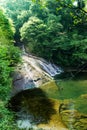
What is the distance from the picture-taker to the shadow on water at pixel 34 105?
15156 millimetres

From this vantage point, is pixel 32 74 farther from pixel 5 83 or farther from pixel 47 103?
pixel 5 83

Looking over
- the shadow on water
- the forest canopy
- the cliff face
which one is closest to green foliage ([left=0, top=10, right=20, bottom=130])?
the cliff face

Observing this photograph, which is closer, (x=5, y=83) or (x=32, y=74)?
(x=5, y=83)

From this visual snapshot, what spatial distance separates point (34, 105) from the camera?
56.6ft

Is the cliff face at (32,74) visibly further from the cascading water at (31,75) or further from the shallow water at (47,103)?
the shallow water at (47,103)

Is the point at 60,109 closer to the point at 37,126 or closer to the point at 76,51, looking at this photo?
the point at 37,126

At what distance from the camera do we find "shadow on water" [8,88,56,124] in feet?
49.7

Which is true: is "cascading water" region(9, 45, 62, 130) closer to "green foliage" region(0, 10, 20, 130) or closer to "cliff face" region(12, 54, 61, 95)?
"cliff face" region(12, 54, 61, 95)

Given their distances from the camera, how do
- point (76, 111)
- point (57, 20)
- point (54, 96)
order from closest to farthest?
point (76, 111) < point (54, 96) < point (57, 20)

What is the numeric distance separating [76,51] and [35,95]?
13690 mm

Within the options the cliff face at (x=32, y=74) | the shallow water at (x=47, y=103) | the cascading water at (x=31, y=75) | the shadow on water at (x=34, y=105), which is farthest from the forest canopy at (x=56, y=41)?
the shadow on water at (x=34, y=105)

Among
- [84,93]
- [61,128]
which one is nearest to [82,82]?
[84,93]

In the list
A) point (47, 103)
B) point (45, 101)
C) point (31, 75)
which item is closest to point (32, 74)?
point (31, 75)

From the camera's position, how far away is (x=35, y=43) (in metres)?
31.7
